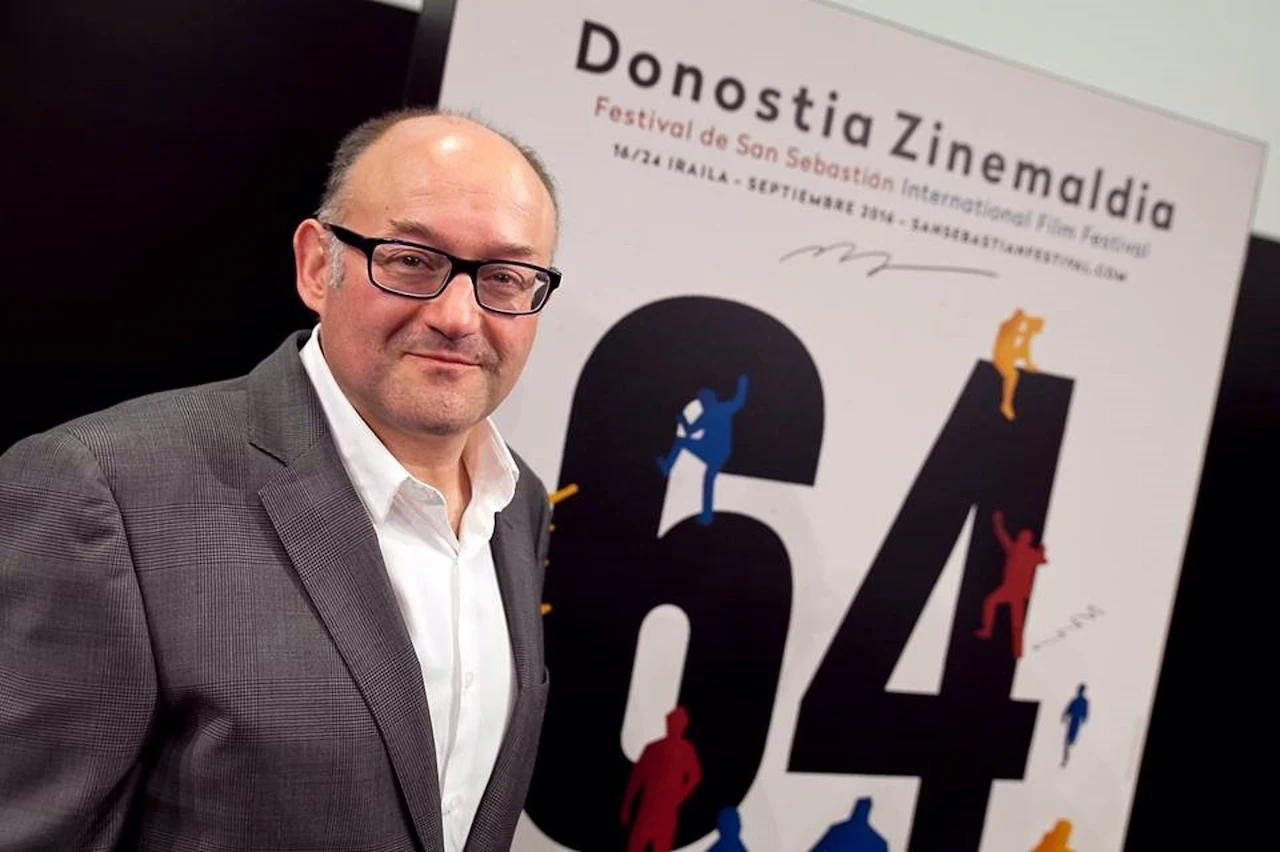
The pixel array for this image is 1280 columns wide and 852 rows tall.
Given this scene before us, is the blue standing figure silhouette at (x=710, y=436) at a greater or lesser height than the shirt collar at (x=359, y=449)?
greater

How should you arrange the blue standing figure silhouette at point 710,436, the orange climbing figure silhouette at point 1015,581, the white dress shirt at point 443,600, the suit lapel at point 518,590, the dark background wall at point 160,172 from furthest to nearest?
1. the orange climbing figure silhouette at point 1015,581
2. the blue standing figure silhouette at point 710,436
3. the dark background wall at point 160,172
4. the suit lapel at point 518,590
5. the white dress shirt at point 443,600

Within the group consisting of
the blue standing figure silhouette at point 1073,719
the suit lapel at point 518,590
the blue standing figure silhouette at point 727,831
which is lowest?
the blue standing figure silhouette at point 727,831

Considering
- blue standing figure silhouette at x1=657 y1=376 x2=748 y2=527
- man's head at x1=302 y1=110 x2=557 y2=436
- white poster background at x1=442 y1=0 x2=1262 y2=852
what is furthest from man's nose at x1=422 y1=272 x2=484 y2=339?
blue standing figure silhouette at x1=657 y1=376 x2=748 y2=527

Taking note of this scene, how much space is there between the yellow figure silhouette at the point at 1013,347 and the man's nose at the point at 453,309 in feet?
4.20

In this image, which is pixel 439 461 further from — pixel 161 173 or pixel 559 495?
pixel 161 173

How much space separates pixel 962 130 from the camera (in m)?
2.07

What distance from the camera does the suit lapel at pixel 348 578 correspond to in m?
1.16

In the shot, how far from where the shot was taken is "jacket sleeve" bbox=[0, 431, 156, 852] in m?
1.02

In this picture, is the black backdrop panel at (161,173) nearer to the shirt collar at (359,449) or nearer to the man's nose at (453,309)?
the shirt collar at (359,449)

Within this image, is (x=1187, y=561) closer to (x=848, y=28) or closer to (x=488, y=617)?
(x=848, y=28)

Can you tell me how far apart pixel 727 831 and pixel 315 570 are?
3.87 ft

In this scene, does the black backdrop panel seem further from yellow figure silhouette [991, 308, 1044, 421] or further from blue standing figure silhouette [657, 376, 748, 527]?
yellow figure silhouette [991, 308, 1044, 421]

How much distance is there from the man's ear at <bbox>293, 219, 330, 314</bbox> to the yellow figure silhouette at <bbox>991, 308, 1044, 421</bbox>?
4.46ft
